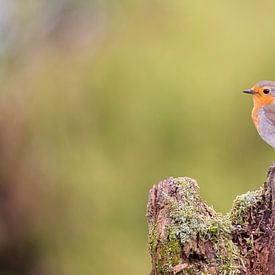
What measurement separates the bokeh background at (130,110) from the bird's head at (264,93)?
125 inches

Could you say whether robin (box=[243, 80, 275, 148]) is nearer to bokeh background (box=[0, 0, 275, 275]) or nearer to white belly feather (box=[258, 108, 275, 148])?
white belly feather (box=[258, 108, 275, 148])

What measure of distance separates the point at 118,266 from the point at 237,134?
79.1 inches

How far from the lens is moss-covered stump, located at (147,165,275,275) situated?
2904 mm

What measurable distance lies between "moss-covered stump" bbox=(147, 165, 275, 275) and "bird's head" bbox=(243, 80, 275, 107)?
145 centimetres

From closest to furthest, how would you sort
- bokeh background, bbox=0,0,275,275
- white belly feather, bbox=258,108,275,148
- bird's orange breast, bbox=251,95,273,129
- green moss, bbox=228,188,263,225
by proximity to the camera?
green moss, bbox=228,188,263,225 < white belly feather, bbox=258,108,275,148 < bird's orange breast, bbox=251,95,273,129 < bokeh background, bbox=0,0,275,275

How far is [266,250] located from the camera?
304cm

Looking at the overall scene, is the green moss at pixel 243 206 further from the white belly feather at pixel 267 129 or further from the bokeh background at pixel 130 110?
the bokeh background at pixel 130 110

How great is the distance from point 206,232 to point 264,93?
1.78 meters

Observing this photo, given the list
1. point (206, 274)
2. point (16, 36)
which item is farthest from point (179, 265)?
point (16, 36)

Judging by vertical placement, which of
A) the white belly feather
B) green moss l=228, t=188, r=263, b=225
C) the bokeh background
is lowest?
green moss l=228, t=188, r=263, b=225

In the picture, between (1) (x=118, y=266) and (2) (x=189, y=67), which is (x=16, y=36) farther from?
(1) (x=118, y=266)

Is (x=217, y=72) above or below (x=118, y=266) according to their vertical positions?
above

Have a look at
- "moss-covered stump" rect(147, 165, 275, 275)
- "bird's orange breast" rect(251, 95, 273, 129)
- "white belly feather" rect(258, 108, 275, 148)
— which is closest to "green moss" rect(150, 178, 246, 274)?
"moss-covered stump" rect(147, 165, 275, 275)

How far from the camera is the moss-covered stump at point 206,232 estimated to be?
2.90 metres
